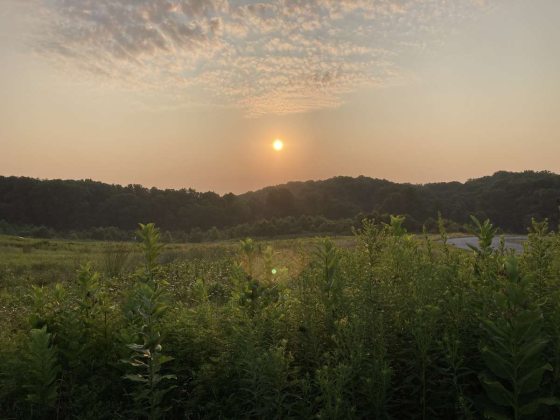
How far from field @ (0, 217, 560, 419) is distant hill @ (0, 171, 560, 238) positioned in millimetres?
67470

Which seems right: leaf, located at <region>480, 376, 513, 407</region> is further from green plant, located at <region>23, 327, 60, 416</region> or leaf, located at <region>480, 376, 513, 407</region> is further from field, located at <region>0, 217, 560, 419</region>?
green plant, located at <region>23, 327, 60, 416</region>

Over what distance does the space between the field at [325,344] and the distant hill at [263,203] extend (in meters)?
67.5

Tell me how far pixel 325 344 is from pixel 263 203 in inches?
3832

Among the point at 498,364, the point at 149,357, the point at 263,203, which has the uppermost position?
the point at 263,203

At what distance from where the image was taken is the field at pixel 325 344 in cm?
389

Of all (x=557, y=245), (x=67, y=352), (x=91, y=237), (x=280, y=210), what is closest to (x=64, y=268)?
(x=67, y=352)

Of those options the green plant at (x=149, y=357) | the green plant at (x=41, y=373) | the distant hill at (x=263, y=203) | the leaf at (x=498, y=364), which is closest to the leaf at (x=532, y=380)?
the leaf at (x=498, y=364)

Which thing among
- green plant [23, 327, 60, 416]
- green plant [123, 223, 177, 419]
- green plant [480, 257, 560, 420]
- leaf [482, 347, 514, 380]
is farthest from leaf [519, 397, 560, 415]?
green plant [23, 327, 60, 416]

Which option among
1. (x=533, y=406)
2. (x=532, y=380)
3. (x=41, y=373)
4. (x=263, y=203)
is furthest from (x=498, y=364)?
(x=263, y=203)

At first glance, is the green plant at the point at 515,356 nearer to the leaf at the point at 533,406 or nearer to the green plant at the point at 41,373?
the leaf at the point at 533,406

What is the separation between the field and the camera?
3895 mm

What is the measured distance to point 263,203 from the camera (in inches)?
4018

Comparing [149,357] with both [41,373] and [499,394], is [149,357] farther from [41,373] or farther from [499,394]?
[499,394]

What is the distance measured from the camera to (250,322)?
456cm
